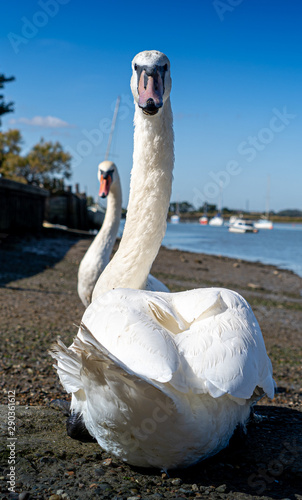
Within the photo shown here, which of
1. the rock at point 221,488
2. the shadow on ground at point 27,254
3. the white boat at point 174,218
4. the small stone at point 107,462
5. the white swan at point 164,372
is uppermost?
the white swan at point 164,372


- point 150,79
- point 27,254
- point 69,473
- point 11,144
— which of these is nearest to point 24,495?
point 69,473

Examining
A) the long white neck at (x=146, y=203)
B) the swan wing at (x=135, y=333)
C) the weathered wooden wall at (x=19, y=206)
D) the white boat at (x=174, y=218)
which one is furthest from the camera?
the white boat at (x=174, y=218)

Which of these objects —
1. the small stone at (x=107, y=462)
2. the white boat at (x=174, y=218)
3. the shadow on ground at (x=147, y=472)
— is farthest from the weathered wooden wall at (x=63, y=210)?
the white boat at (x=174, y=218)

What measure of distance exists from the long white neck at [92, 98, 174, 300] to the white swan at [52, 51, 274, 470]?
2.12 ft

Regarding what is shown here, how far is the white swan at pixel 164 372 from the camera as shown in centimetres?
227

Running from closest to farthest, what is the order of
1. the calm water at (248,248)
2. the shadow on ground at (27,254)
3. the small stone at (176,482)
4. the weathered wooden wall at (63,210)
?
the small stone at (176,482), the shadow on ground at (27,254), the calm water at (248,248), the weathered wooden wall at (63,210)

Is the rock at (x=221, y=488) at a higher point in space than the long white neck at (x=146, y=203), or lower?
lower

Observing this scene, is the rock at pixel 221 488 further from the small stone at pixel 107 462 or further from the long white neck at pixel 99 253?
the long white neck at pixel 99 253

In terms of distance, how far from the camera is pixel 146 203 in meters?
3.95

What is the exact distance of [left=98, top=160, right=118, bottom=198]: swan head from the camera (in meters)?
7.58

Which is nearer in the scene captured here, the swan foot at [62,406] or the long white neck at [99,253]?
the swan foot at [62,406]

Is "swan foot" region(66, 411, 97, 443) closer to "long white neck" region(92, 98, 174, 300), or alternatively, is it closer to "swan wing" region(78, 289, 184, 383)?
"swan wing" region(78, 289, 184, 383)

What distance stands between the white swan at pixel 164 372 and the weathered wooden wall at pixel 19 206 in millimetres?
15299

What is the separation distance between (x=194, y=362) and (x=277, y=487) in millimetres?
1001
